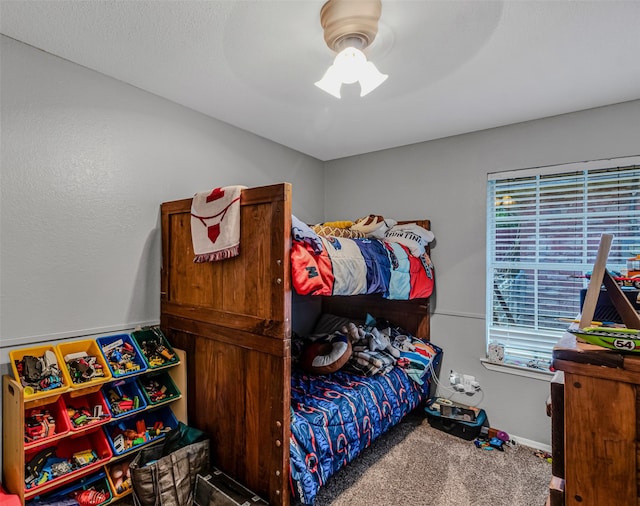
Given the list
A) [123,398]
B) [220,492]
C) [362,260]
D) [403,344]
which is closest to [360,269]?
[362,260]

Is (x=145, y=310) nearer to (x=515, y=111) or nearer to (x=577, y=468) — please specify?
(x=577, y=468)

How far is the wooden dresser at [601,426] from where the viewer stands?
2.10 feet

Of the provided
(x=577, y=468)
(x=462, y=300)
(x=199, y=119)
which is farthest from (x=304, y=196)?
(x=577, y=468)

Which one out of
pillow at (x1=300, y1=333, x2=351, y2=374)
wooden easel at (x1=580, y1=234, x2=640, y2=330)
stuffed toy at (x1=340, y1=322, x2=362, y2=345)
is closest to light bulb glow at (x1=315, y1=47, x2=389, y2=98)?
wooden easel at (x1=580, y1=234, x2=640, y2=330)

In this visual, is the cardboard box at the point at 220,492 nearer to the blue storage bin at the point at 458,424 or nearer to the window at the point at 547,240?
the blue storage bin at the point at 458,424

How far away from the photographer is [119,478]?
1.89 m

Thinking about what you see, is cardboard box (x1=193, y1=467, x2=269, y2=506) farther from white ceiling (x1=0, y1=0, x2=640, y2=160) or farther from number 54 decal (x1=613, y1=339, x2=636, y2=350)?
white ceiling (x1=0, y1=0, x2=640, y2=160)

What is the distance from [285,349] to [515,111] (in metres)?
2.33

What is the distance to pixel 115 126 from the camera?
2.12m

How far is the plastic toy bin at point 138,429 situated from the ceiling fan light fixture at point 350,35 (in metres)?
2.16

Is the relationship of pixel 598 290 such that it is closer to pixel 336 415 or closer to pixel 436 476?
pixel 336 415

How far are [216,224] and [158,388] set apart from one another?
1.12m

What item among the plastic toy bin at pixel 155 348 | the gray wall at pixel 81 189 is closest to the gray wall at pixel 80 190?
the gray wall at pixel 81 189

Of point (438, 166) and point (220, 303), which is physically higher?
point (438, 166)
